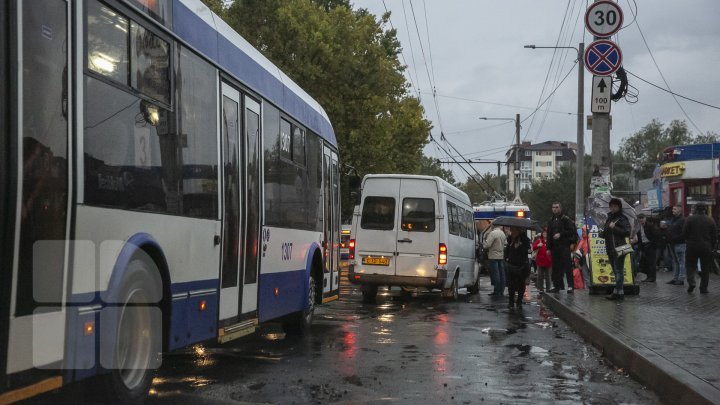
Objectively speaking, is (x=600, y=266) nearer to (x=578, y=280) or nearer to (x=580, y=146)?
(x=578, y=280)

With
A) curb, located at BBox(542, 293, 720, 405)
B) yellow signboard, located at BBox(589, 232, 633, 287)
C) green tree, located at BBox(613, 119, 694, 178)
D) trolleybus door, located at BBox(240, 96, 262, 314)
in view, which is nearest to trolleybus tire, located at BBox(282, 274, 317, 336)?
trolleybus door, located at BBox(240, 96, 262, 314)

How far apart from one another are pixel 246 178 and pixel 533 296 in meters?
14.6

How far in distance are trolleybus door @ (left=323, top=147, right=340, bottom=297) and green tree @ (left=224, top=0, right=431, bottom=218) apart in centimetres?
1865

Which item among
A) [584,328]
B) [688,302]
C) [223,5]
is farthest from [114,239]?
[223,5]

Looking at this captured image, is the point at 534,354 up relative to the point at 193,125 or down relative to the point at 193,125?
down

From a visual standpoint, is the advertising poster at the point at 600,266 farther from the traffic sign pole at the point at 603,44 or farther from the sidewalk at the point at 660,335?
the traffic sign pole at the point at 603,44

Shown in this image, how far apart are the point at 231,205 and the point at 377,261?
1076 centimetres

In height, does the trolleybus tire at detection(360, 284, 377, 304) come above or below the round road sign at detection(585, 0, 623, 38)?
below

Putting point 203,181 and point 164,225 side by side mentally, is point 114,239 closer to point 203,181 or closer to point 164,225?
point 164,225

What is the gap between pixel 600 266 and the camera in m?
17.9

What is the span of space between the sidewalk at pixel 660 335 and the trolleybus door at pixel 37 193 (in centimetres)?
445

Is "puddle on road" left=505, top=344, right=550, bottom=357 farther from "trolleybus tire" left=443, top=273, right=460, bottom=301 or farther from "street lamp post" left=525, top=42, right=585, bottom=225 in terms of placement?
"street lamp post" left=525, top=42, right=585, bottom=225

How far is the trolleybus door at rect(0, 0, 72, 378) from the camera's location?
4.59 metres

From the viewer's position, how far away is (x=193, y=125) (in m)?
7.43
